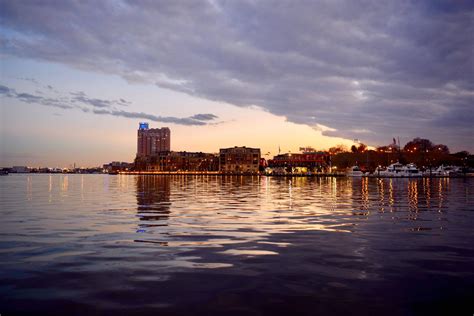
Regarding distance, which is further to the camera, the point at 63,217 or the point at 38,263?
the point at 63,217

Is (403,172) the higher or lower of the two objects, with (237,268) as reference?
higher

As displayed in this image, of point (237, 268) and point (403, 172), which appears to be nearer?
point (237, 268)

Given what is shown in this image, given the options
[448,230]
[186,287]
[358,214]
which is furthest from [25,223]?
[448,230]

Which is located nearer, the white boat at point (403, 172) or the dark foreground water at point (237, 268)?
the dark foreground water at point (237, 268)

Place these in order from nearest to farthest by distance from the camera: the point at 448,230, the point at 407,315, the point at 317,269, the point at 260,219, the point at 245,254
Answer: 1. the point at 407,315
2. the point at 317,269
3. the point at 245,254
4. the point at 448,230
5. the point at 260,219

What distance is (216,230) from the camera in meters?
24.0

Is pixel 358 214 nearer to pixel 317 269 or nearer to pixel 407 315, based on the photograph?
pixel 317 269

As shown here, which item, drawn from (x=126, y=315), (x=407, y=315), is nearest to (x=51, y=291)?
(x=126, y=315)

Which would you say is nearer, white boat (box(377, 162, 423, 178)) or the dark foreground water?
the dark foreground water

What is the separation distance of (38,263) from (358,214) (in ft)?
79.3

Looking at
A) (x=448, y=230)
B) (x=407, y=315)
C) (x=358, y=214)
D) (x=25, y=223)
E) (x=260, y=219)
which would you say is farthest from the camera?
(x=358, y=214)

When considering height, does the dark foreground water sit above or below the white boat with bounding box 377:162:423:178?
below

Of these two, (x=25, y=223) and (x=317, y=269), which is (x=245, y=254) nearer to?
(x=317, y=269)

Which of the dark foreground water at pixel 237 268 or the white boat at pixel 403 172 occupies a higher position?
the white boat at pixel 403 172
